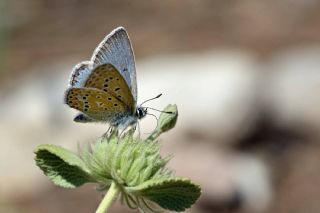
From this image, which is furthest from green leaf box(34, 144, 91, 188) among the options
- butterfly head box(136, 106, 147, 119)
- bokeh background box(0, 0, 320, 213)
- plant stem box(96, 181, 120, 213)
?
bokeh background box(0, 0, 320, 213)

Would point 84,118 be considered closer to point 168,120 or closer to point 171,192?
point 168,120

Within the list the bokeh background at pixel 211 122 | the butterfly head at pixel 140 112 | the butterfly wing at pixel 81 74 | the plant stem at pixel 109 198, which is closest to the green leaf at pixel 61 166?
the plant stem at pixel 109 198

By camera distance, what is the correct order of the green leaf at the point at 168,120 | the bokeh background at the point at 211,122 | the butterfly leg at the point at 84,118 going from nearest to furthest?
the green leaf at the point at 168,120 < the butterfly leg at the point at 84,118 < the bokeh background at the point at 211,122

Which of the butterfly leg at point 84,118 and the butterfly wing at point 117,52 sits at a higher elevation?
the butterfly wing at point 117,52

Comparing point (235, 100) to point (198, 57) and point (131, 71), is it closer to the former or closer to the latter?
point (198, 57)

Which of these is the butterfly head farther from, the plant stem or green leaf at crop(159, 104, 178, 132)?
the plant stem

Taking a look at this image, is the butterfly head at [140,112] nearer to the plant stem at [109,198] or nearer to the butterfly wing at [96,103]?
the butterfly wing at [96,103]
